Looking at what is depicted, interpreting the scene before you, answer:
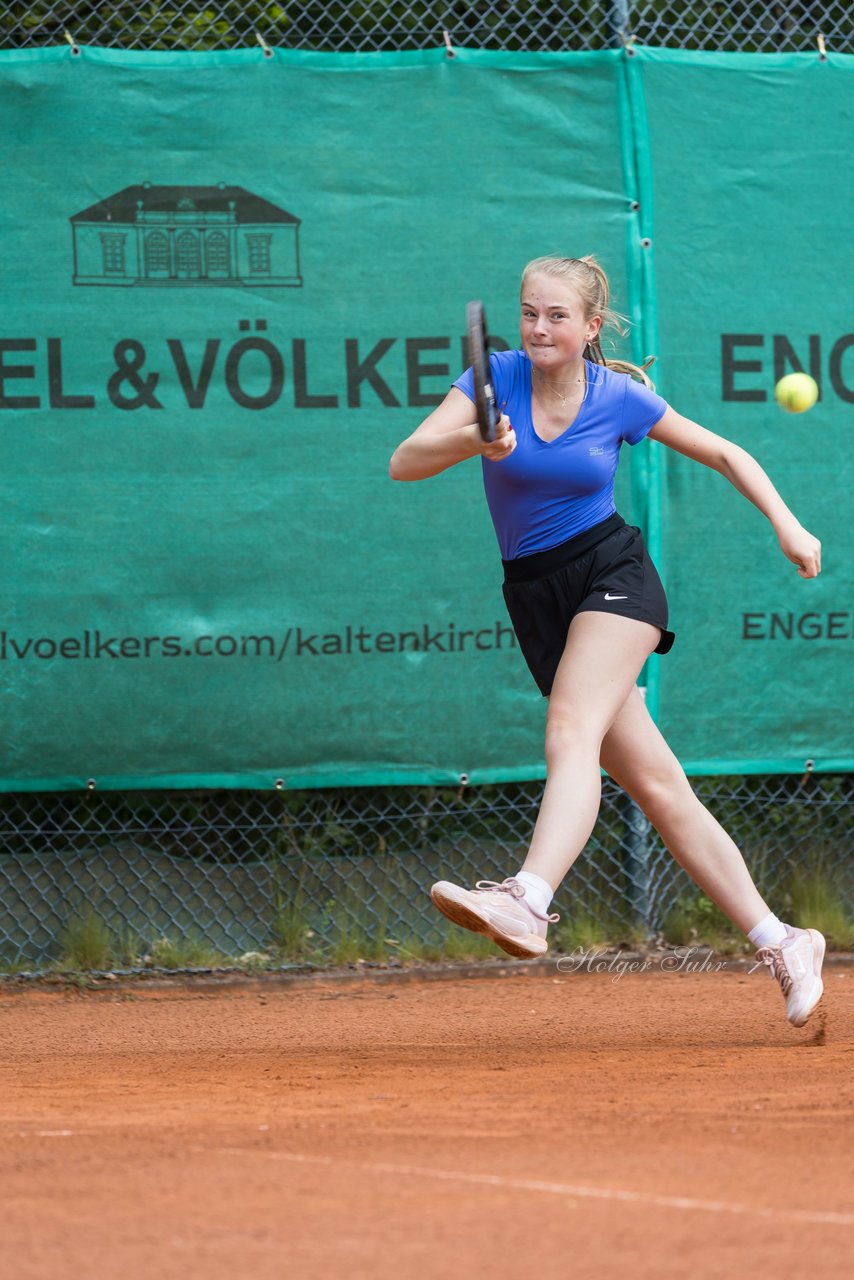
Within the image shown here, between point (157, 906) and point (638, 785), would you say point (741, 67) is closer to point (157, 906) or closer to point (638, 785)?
point (638, 785)

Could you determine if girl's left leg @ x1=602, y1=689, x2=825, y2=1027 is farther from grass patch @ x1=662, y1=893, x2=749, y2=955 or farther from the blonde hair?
grass patch @ x1=662, y1=893, x2=749, y2=955

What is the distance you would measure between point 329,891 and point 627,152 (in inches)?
101

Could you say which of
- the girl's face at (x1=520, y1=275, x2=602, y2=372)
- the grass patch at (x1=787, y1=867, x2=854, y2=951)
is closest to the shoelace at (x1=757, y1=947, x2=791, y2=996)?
the girl's face at (x1=520, y1=275, x2=602, y2=372)

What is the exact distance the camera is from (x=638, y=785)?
12.7 ft

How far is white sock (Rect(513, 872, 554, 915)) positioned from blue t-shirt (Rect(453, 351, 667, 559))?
791mm

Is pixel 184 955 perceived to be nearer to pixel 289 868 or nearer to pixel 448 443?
pixel 289 868

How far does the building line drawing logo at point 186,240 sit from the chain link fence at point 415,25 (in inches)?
23.1

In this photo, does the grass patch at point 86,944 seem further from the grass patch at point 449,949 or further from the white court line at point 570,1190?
the white court line at point 570,1190

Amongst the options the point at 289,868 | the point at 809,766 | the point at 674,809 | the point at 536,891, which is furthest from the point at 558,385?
the point at 289,868

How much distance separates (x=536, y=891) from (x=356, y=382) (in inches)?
85.2

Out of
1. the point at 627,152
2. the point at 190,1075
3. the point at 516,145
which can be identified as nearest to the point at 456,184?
the point at 516,145

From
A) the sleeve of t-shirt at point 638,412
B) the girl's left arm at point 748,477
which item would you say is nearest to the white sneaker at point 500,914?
the girl's left arm at point 748,477

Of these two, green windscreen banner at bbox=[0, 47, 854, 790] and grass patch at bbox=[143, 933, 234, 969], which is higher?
green windscreen banner at bbox=[0, 47, 854, 790]

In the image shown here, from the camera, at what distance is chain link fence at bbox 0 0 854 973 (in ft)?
16.9
